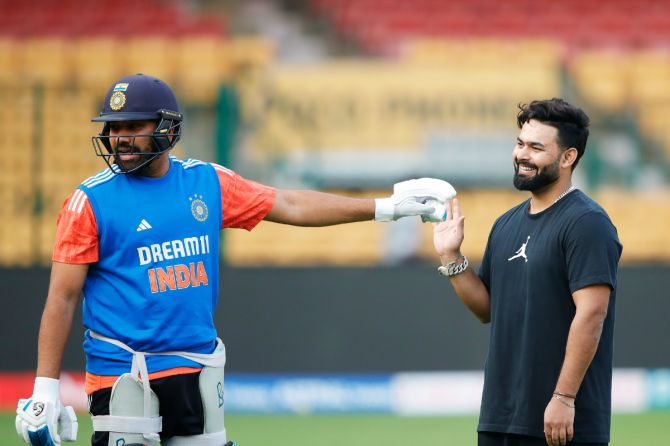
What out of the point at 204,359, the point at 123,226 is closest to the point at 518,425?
the point at 204,359

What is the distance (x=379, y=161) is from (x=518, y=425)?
594 cm

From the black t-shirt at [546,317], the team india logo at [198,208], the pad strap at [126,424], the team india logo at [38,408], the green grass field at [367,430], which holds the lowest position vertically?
the green grass field at [367,430]

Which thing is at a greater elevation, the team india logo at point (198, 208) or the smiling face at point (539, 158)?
the smiling face at point (539, 158)

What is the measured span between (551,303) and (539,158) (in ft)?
1.84

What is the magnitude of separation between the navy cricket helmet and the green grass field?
4.07 m

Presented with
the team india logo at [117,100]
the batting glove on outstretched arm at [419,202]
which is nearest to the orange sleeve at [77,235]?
the team india logo at [117,100]

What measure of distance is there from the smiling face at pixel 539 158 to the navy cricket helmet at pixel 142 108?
1.36 metres

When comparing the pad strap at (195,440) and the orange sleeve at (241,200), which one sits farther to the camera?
the orange sleeve at (241,200)

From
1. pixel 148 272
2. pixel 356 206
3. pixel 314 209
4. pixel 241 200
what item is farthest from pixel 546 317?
pixel 148 272

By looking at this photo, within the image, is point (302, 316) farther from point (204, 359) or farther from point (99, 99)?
point (204, 359)

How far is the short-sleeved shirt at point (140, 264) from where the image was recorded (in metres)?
3.86

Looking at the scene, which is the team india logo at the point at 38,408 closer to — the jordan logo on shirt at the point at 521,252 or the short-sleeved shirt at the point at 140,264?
the short-sleeved shirt at the point at 140,264

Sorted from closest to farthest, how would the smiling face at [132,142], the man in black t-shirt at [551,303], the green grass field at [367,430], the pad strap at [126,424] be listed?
the man in black t-shirt at [551,303], the pad strap at [126,424], the smiling face at [132,142], the green grass field at [367,430]

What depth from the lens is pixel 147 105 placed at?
3973mm
